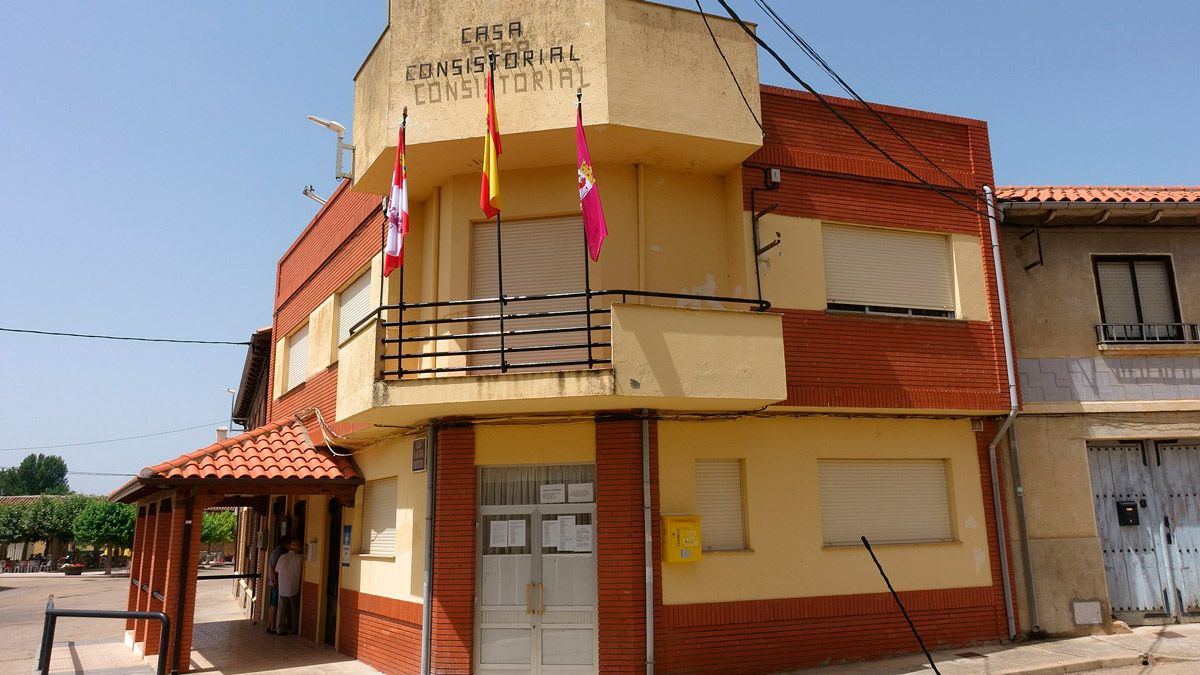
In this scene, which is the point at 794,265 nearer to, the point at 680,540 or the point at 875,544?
the point at 875,544

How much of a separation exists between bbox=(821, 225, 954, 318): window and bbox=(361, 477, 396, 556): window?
6871 millimetres

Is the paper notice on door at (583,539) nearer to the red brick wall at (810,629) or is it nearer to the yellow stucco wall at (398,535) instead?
the red brick wall at (810,629)

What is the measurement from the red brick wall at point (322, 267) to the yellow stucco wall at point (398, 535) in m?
0.81

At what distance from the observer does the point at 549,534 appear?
9.80m

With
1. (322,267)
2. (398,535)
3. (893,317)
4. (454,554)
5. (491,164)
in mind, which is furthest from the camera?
(322,267)

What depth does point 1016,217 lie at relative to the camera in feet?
40.4

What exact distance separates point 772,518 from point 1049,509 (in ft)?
14.2

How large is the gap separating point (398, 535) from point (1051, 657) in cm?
836

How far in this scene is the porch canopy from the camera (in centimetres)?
1130

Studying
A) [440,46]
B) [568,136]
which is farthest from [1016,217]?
[440,46]

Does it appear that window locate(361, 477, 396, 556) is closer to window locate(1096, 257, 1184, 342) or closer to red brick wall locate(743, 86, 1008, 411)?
red brick wall locate(743, 86, 1008, 411)

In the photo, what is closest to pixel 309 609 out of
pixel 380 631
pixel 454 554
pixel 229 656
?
pixel 229 656

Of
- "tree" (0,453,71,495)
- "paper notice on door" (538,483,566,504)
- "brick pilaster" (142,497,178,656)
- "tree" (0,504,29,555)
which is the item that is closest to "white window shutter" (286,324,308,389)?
"brick pilaster" (142,497,178,656)

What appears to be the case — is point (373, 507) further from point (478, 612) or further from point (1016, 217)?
point (1016, 217)
